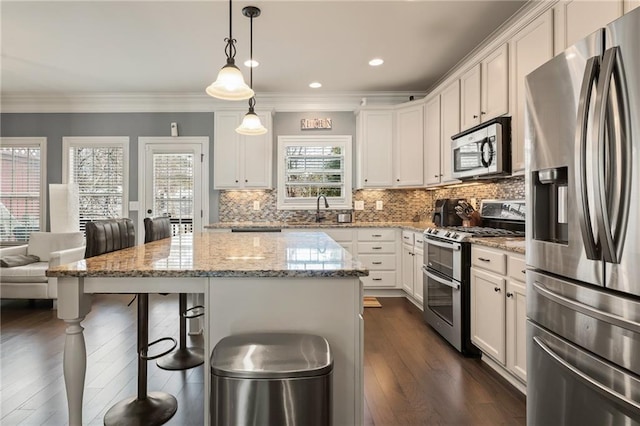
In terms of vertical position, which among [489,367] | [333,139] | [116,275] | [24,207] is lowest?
[489,367]

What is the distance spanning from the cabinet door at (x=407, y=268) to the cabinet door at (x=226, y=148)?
2.39 metres

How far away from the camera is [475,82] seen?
3.16m

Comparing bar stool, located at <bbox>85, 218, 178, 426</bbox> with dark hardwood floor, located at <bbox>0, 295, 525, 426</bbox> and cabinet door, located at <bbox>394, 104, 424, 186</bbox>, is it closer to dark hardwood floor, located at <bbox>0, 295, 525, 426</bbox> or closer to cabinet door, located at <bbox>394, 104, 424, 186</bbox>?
dark hardwood floor, located at <bbox>0, 295, 525, 426</bbox>

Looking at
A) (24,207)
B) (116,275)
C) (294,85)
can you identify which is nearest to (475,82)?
(294,85)

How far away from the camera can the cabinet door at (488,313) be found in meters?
2.23

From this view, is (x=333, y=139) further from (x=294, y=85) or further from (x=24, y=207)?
(x=24, y=207)

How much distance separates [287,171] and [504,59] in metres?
2.94

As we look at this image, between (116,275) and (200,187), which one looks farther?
(200,187)

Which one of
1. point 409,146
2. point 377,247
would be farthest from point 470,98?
point 377,247

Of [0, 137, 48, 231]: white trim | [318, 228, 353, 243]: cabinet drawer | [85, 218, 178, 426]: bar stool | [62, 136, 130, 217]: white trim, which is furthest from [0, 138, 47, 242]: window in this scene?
[318, 228, 353, 243]: cabinet drawer

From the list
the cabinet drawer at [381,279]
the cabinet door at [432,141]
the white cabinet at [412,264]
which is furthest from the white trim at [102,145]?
the cabinet door at [432,141]

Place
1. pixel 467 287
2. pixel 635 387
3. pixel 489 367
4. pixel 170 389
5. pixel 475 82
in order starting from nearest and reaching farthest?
pixel 635 387
pixel 170 389
pixel 489 367
pixel 467 287
pixel 475 82

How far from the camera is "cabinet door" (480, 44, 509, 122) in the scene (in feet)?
8.92

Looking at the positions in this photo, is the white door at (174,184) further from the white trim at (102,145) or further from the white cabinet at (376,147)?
the white cabinet at (376,147)
